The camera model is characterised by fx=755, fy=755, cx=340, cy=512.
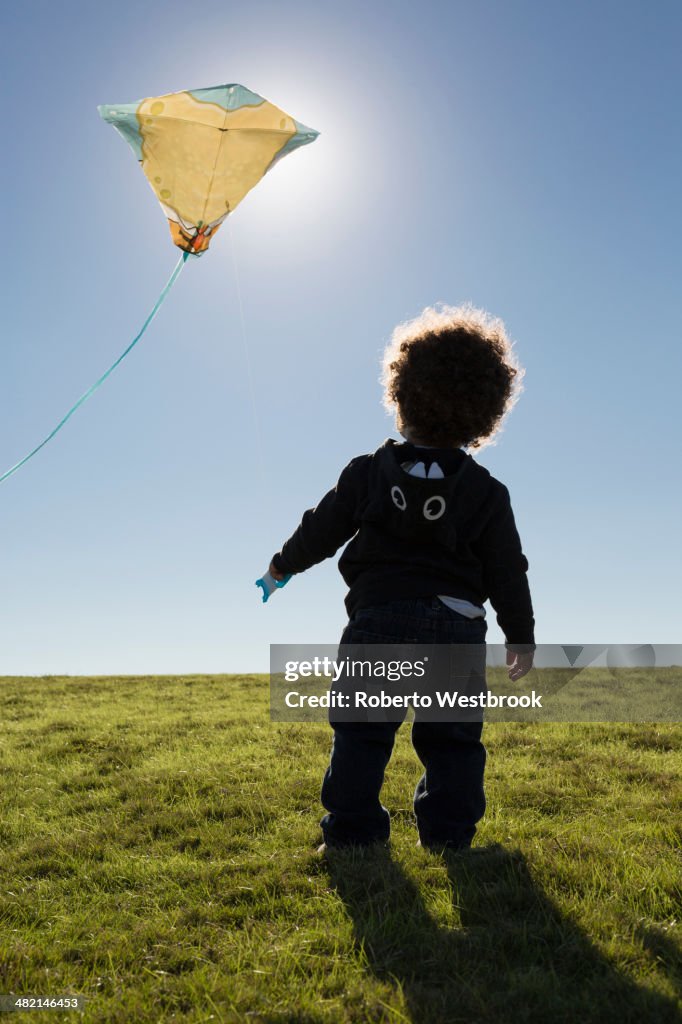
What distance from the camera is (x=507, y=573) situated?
12.4 ft

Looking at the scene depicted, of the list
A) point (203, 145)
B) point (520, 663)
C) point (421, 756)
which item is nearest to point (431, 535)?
point (520, 663)

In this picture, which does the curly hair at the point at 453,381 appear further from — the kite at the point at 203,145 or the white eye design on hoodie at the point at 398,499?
the kite at the point at 203,145

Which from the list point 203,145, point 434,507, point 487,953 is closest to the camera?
point 487,953

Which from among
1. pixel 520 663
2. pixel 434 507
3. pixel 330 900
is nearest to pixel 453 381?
pixel 434 507

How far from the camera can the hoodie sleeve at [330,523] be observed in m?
3.96

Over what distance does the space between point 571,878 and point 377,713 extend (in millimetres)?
1081

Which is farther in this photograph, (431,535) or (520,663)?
(520,663)

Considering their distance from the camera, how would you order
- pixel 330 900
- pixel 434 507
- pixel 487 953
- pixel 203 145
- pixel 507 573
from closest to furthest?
pixel 487 953, pixel 330 900, pixel 434 507, pixel 507 573, pixel 203 145

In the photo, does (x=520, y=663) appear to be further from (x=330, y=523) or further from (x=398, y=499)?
(x=330, y=523)

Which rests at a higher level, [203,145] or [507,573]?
[203,145]

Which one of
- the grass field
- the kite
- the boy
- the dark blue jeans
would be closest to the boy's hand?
the boy

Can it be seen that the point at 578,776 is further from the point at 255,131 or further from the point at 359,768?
the point at 255,131

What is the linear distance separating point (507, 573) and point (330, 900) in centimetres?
171

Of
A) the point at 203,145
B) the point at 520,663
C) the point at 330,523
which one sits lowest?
the point at 520,663
